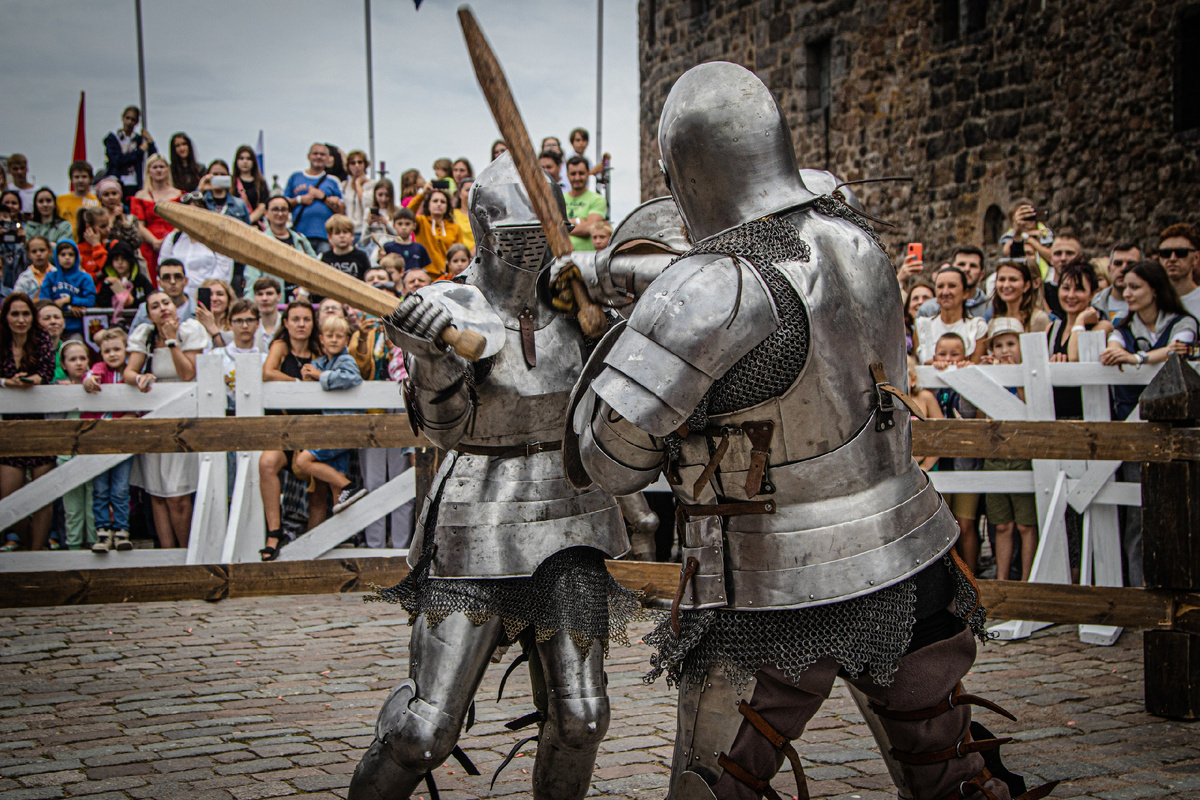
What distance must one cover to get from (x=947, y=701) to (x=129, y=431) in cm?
389

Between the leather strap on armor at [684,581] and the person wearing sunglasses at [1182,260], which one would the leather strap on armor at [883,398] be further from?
the person wearing sunglasses at [1182,260]

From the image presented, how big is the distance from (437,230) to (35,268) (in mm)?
3228

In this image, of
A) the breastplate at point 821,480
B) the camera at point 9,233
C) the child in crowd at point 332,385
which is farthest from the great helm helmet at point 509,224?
the camera at point 9,233

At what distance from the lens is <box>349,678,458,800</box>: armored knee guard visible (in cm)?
300

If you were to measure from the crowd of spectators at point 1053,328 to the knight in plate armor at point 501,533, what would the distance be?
2787 millimetres

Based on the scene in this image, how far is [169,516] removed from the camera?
22.8ft

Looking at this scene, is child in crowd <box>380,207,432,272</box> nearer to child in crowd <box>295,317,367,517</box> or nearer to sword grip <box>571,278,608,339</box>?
child in crowd <box>295,317,367,517</box>

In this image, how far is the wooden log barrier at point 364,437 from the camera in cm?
453

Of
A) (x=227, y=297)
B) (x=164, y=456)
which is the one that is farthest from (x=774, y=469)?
(x=227, y=297)

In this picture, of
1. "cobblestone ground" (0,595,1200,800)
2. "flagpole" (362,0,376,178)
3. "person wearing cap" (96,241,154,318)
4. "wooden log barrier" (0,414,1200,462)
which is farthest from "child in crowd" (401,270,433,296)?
"flagpole" (362,0,376,178)

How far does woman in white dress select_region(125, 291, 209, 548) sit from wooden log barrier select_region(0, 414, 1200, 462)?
1.69 m

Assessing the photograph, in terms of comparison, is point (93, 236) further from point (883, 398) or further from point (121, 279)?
point (883, 398)

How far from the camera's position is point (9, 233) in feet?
31.8

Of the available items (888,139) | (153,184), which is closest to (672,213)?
(153,184)
